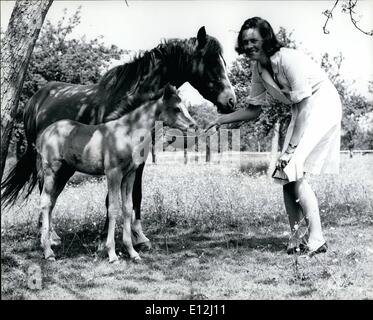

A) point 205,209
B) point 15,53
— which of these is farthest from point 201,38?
point 205,209

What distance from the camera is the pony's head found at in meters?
5.48

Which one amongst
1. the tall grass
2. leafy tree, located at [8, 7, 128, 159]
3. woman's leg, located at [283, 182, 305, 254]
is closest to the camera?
woman's leg, located at [283, 182, 305, 254]

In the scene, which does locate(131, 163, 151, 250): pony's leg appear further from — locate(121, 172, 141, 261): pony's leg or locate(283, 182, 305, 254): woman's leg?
locate(283, 182, 305, 254): woman's leg

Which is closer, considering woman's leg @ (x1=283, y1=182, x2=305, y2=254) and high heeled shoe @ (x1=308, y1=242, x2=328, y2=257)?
high heeled shoe @ (x1=308, y1=242, x2=328, y2=257)

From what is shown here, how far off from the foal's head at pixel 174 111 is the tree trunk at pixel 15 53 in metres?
1.45

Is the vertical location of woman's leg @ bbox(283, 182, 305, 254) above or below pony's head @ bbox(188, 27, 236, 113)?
below

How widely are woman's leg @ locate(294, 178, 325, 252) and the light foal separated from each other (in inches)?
54.5

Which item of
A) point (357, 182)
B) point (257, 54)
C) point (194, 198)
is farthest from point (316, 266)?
point (357, 182)

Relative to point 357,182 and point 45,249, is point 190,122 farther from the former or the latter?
point 357,182

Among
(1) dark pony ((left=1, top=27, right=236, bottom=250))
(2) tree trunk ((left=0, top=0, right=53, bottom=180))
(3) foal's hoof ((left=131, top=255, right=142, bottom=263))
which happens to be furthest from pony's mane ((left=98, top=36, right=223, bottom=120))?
(3) foal's hoof ((left=131, top=255, right=142, bottom=263))

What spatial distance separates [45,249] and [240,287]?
2271 millimetres

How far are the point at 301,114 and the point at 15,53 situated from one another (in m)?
3.02

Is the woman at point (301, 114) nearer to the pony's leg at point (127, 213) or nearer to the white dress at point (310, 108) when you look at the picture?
the white dress at point (310, 108)

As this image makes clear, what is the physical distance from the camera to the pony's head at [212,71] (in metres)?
5.48
